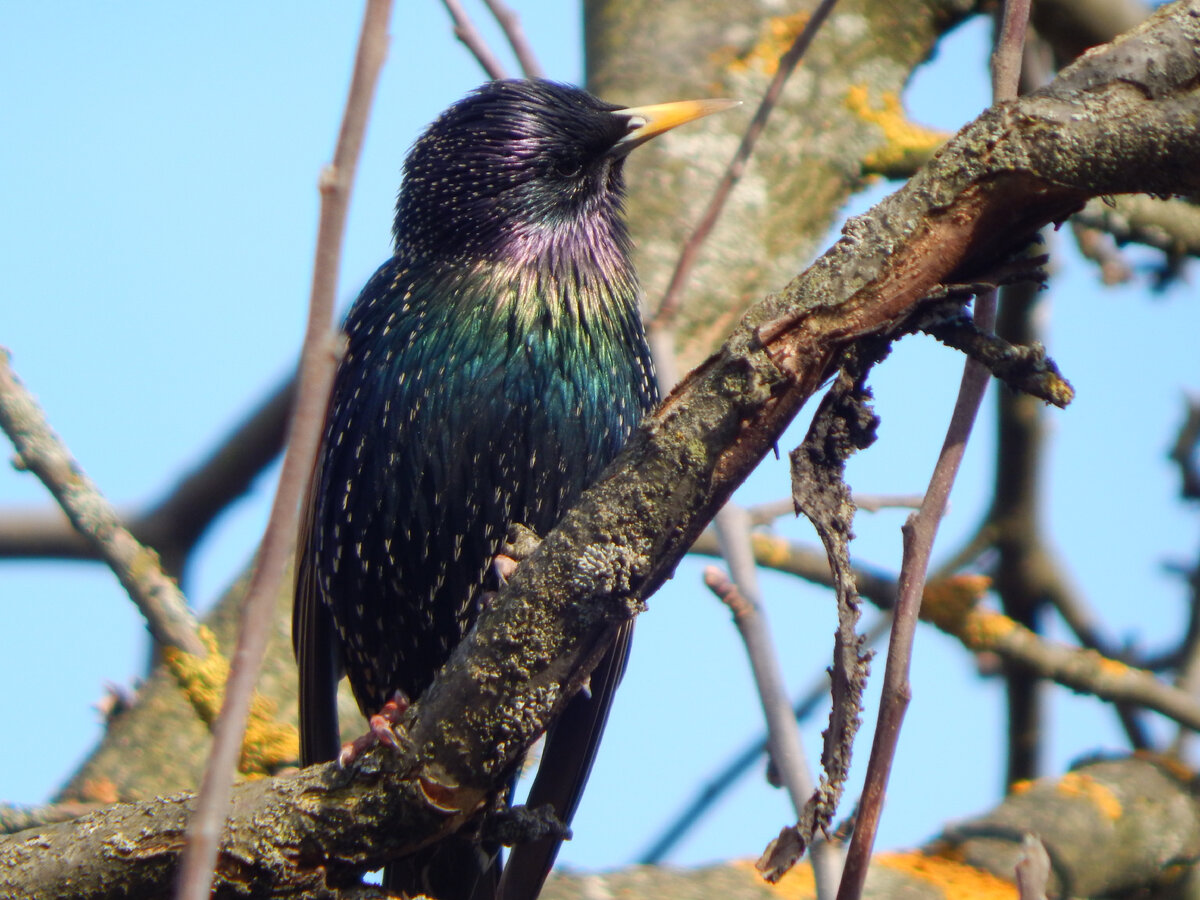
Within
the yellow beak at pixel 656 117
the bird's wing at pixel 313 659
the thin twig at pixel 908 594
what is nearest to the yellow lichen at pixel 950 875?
the bird's wing at pixel 313 659

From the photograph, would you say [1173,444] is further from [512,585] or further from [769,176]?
[512,585]

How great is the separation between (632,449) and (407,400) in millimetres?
1423

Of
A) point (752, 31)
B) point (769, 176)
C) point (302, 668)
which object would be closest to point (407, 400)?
point (302, 668)

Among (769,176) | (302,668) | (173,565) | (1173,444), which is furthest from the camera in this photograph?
(769,176)

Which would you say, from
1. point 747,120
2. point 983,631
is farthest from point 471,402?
point 747,120

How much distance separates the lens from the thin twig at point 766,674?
74.1 inches

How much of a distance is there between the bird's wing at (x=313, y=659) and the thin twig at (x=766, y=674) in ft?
4.28

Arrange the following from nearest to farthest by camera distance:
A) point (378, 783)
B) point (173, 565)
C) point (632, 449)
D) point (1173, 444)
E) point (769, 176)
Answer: point (632, 449), point (378, 783), point (1173, 444), point (173, 565), point (769, 176)

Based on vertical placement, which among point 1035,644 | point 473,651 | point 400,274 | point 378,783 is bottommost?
point 378,783

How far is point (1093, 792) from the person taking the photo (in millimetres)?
3631

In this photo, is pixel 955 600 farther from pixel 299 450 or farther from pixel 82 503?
pixel 299 450

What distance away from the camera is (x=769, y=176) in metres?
4.50

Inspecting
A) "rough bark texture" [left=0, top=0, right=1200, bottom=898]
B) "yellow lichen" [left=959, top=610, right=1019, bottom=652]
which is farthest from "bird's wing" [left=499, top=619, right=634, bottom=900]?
"yellow lichen" [left=959, top=610, right=1019, bottom=652]

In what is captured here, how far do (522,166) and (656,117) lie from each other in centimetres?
37
